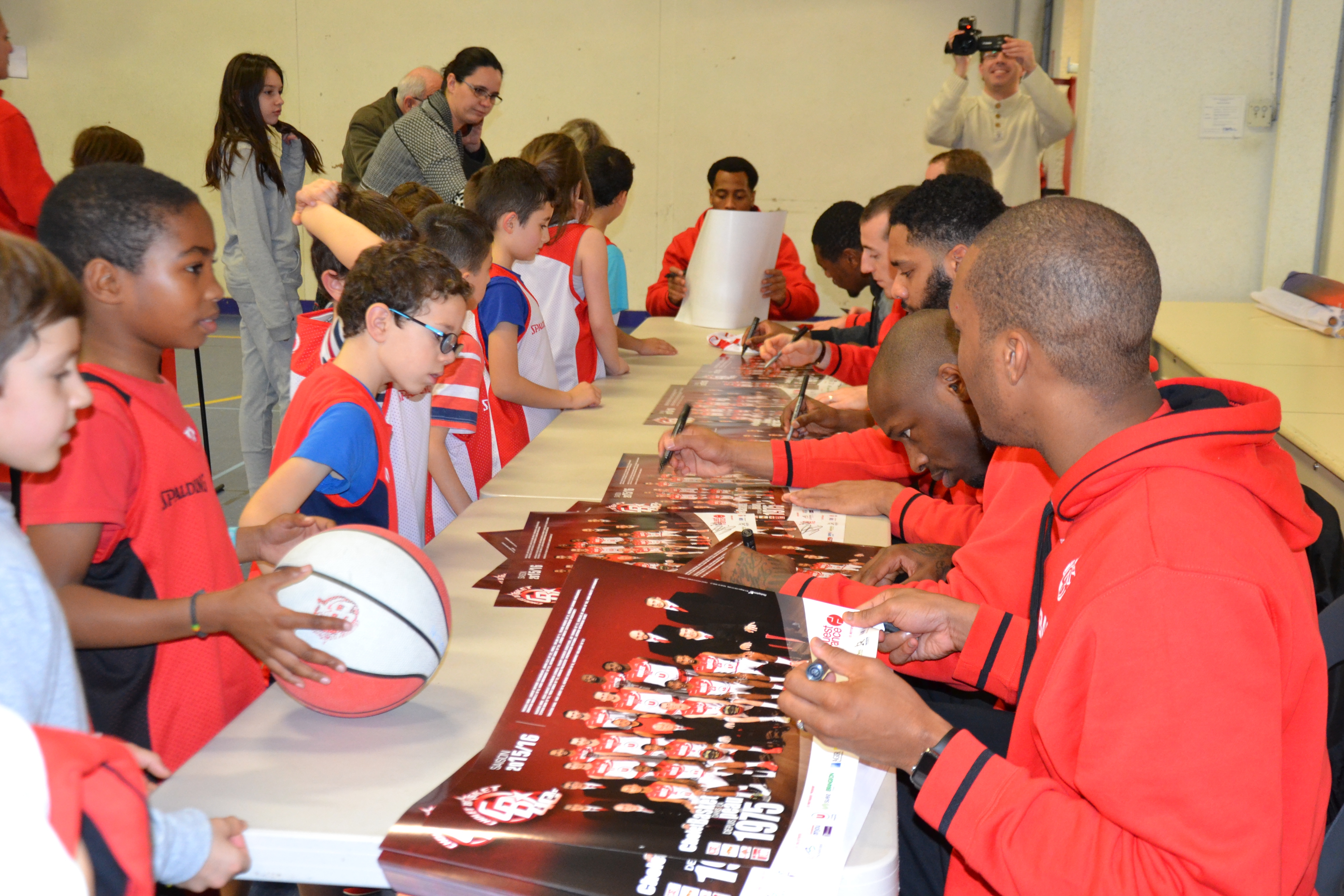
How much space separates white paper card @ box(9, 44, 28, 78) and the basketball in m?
9.54

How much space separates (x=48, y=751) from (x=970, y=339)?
3.27 ft

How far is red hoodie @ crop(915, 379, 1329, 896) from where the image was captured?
864 millimetres

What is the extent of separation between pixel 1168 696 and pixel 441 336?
56.2 inches

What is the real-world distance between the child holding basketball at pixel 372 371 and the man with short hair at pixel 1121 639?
1000 mm

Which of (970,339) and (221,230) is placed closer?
(970,339)

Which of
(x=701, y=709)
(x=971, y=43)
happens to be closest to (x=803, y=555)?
(x=701, y=709)

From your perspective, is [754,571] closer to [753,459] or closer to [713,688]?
[713,688]

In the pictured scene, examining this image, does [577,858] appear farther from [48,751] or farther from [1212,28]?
[1212,28]

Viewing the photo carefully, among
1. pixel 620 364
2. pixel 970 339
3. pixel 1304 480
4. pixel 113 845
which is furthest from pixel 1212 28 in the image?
pixel 113 845

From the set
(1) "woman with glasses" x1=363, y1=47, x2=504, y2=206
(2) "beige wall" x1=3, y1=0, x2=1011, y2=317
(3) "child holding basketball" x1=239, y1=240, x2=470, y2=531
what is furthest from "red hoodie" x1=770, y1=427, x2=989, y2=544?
(2) "beige wall" x1=3, y1=0, x2=1011, y2=317

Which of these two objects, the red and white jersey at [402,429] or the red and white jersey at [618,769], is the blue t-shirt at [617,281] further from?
the red and white jersey at [618,769]

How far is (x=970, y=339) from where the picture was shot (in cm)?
121

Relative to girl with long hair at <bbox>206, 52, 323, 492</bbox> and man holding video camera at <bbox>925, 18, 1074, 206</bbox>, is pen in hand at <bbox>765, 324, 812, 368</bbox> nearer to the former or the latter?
man holding video camera at <bbox>925, 18, 1074, 206</bbox>

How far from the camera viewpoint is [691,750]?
1.11 meters
